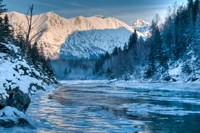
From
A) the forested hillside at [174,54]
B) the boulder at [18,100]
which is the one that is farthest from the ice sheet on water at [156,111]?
the forested hillside at [174,54]

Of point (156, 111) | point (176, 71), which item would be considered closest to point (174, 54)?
point (176, 71)

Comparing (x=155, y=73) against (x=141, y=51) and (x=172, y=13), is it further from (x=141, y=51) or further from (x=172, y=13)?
(x=172, y=13)

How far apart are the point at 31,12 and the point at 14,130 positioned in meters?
30.8

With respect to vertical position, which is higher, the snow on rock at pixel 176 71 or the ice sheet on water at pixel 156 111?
the snow on rock at pixel 176 71

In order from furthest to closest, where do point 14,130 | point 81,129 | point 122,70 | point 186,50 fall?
point 122,70 < point 186,50 < point 81,129 < point 14,130

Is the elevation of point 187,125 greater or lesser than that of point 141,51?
lesser

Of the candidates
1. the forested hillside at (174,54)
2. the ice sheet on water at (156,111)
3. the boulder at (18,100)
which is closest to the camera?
the boulder at (18,100)

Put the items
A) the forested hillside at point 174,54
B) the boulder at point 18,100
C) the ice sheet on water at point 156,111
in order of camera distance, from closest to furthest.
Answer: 1. the boulder at point 18,100
2. the ice sheet on water at point 156,111
3. the forested hillside at point 174,54

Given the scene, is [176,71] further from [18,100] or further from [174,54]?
[18,100]

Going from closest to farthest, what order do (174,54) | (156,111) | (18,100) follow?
(18,100) < (156,111) < (174,54)

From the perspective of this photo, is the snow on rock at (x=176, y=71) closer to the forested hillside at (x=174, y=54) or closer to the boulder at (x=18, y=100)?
the forested hillside at (x=174, y=54)

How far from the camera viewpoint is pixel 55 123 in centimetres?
1331

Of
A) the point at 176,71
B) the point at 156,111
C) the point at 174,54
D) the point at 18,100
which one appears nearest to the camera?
the point at 18,100

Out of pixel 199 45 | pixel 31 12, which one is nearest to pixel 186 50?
pixel 199 45
